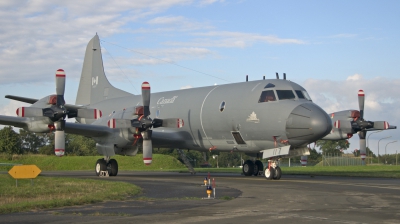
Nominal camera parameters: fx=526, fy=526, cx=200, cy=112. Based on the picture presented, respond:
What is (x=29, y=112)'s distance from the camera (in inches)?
926

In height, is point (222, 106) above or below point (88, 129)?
above

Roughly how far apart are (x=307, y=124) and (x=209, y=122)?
236 inches

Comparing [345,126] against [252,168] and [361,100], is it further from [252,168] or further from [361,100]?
[252,168]

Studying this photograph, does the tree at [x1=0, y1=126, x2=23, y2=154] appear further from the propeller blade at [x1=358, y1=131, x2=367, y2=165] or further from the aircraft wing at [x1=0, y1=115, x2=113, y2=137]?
the propeller blade at [x1=358, y1=131, x2=367, y2=165]

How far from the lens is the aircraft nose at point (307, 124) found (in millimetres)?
21875

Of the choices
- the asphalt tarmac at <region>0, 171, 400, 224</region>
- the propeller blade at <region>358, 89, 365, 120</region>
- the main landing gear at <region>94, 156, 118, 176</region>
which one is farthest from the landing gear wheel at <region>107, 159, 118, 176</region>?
the propeller blade at <region>358, 89, 365, 120</region>

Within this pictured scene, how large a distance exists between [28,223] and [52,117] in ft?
47.4

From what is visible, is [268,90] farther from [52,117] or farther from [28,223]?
[28,223]

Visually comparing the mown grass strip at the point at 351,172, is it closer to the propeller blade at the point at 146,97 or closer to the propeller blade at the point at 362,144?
the propeller blade at the point at 362,144

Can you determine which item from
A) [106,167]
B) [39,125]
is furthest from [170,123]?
[39,125]

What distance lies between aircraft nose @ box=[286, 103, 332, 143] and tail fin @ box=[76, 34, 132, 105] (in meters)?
17.5

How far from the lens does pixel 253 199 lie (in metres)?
14.8

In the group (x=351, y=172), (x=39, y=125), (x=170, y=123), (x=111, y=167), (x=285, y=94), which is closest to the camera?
(x=285, y=94)

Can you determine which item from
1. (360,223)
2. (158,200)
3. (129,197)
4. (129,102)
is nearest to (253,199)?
(158,200)
